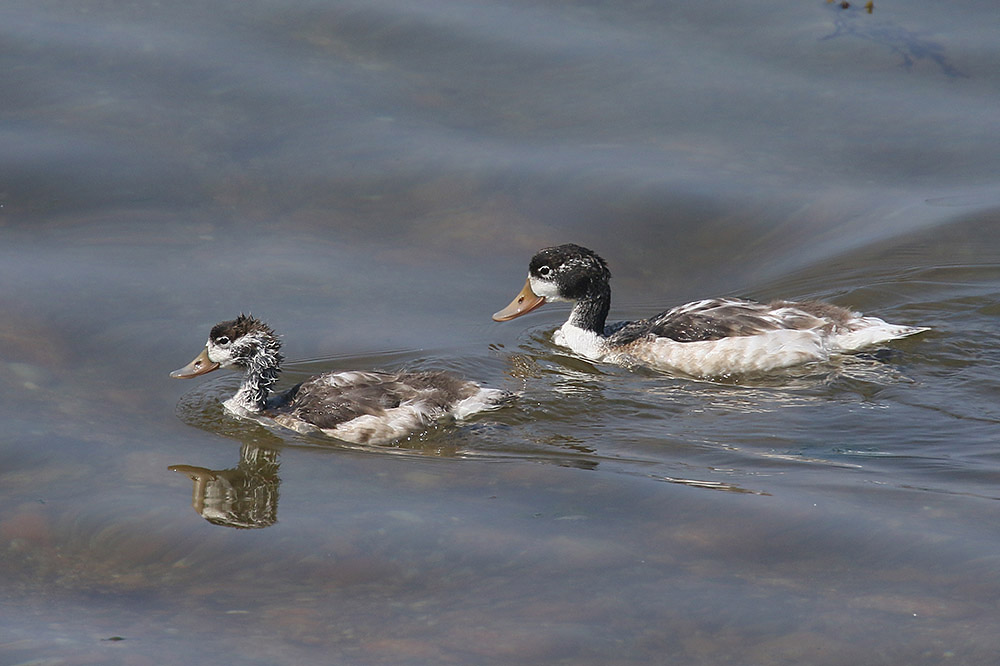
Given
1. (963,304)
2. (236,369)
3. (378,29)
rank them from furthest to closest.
Answer: 1. (378,29)
2. (963,304)
3. (236,369)

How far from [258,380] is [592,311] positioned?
2.91m

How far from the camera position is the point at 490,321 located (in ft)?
35.1

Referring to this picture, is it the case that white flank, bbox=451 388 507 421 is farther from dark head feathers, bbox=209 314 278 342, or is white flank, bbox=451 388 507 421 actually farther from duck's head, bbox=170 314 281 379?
dark head feathers, bbox=209 314 278 342

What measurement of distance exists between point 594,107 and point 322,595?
7.74 metres

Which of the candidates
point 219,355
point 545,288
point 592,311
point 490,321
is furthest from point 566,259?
point 219,355

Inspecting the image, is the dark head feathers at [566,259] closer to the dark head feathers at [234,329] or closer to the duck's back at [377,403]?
the duck's back at [377,403]

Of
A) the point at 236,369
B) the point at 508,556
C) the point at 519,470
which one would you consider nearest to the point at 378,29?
the point at 236,369

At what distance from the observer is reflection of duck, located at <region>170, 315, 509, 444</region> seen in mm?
8695

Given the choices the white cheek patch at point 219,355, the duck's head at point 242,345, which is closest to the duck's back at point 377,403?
the duck's head at point 242,345

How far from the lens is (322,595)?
6.90 metres

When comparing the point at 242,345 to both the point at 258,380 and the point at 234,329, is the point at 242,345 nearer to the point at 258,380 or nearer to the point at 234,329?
the point at 234,329

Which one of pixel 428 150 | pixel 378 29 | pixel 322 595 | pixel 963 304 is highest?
pixel 378 29

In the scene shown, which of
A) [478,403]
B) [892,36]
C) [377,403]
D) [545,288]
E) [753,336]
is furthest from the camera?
[892,36]

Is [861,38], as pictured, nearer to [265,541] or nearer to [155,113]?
[155,113]
